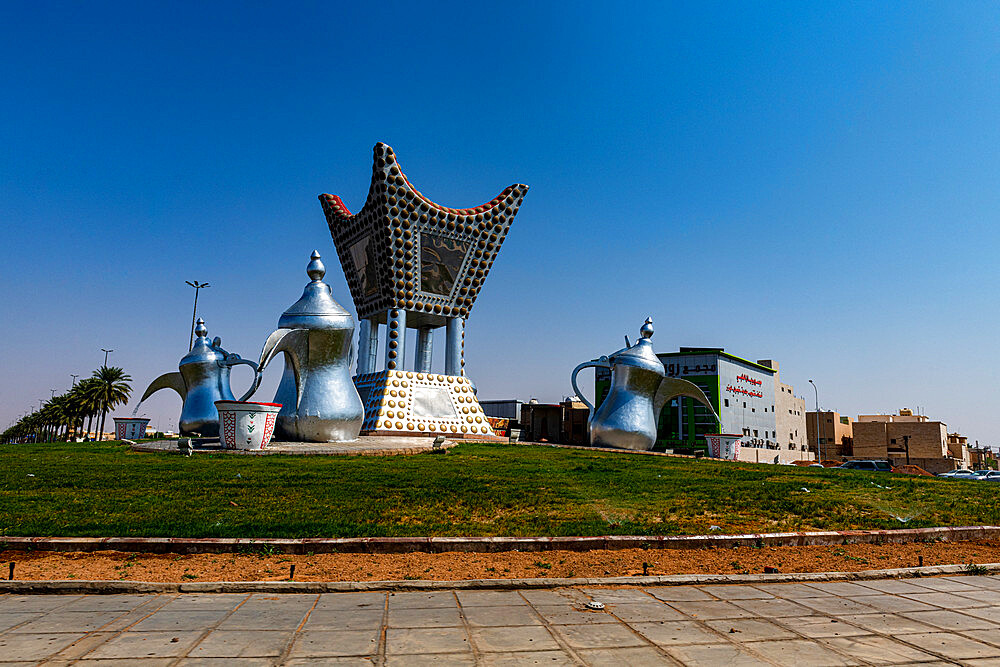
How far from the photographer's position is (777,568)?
8734 millimetres

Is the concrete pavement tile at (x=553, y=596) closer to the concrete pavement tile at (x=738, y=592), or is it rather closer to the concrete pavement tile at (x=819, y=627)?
the concrete pavement tile at (x=738, y=592)

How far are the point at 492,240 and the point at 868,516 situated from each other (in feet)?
104

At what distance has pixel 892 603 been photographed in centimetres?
705

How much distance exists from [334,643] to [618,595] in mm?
3110

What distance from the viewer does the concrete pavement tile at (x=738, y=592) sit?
7.16 metres

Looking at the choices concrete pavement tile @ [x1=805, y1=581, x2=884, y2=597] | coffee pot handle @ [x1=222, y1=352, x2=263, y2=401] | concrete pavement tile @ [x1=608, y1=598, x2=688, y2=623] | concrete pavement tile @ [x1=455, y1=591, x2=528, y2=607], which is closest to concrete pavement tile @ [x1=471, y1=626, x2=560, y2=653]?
concrete pavement tile @ [x1=455, y1=591, x2=528, y2=607]

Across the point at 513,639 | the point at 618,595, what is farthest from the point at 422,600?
the point at 618,595

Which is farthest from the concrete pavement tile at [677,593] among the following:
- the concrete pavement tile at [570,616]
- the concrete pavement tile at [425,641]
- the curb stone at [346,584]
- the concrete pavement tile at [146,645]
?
the concrete pavement tile at [146,645]

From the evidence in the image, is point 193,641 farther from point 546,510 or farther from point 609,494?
point 609,494

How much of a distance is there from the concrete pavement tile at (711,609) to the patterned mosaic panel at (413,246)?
3261 centimetres

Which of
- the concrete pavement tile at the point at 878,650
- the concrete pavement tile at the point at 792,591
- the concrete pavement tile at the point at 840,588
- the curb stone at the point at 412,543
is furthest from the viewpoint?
the curb stone at the point at 412,543

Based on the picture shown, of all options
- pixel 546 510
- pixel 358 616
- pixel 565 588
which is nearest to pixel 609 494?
pixel 546 510

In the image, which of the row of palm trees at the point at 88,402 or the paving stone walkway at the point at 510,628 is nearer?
the paving stone walkway at the point at 510,628

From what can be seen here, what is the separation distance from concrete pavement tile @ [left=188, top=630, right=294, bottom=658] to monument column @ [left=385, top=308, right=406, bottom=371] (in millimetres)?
32010
